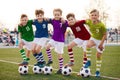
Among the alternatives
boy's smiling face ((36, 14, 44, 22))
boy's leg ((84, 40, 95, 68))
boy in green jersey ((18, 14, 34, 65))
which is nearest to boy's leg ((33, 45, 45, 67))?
boy in green jersey ((18, 14, 34, 65))

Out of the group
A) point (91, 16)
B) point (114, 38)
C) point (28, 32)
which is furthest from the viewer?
point (114, 38)

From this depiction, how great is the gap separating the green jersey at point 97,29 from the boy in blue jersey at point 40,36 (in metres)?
1.53

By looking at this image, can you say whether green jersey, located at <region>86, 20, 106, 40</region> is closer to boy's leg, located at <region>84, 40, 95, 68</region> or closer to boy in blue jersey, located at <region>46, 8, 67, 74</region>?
boy's leg, located at <region>84, 40, 95, 68</region>

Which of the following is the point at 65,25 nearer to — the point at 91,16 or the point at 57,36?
the point at 57,36

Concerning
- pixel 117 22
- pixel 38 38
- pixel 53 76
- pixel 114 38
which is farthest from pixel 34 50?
pixel 117 22

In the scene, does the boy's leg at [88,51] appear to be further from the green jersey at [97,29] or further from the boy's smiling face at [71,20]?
the boy's smiling face at [71,20]

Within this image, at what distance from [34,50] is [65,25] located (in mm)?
1277

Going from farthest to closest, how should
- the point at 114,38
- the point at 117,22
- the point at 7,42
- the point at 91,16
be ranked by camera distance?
the point at 117,22 < the point at 114,38 < the point at 7,42 < the point at 91,16

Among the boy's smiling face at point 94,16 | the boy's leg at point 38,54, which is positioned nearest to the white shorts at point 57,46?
the boy's leg at point 38,54

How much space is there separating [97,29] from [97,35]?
21cm

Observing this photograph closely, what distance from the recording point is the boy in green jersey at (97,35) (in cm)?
955

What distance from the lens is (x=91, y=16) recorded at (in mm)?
9594

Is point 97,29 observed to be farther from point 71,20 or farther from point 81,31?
point 71,20

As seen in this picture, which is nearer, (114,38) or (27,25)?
(27,25)
